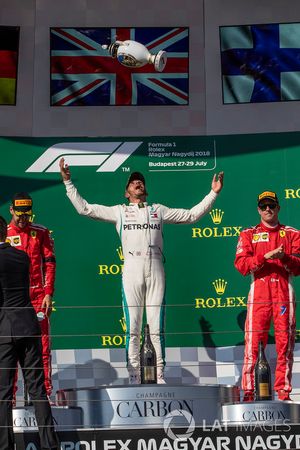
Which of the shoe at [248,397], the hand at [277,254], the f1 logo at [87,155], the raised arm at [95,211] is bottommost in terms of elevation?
the shoe at [248,397]

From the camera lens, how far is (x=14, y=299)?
662 cm

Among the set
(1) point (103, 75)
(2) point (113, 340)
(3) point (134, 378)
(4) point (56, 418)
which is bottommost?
(4) point (56, 418)

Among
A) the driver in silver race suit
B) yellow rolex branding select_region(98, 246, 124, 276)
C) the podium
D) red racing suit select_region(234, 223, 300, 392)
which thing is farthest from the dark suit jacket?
yellow rolex branding select_region(98, 246, 124, 276)

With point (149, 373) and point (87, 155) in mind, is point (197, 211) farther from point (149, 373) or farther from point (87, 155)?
point (87, 155)

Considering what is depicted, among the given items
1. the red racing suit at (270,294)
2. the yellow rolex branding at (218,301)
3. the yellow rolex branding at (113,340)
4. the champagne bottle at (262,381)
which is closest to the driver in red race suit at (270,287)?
the red racing suit at (270,294)

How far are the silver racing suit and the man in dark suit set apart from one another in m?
1.19

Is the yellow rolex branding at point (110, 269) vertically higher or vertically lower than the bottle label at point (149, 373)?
higher

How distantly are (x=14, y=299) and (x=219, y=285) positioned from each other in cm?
268

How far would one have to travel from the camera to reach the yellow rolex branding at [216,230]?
907 centimetres

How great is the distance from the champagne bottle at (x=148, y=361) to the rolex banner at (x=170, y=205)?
1467 mm

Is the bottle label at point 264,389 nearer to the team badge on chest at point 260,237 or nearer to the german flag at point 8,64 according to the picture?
the team badge on chest at point 260,237

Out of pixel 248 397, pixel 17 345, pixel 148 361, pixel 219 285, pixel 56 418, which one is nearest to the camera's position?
pixel 17 345

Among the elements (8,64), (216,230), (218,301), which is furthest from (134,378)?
(8,64)

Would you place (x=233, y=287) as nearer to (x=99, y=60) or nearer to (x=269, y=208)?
(x=269, y=208)
